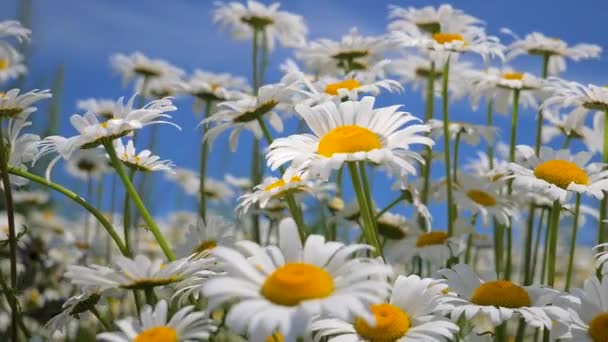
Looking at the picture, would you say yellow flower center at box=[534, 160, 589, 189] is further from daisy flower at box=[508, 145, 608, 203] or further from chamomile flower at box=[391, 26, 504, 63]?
chamomile flower at box=[391, 26, 504, 63]

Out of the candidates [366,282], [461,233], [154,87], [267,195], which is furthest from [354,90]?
[154,87]

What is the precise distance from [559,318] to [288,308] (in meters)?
0.88

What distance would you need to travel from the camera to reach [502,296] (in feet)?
7.68

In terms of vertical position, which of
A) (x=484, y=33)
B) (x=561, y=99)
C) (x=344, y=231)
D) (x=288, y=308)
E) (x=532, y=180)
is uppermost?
(x=484, y=33)

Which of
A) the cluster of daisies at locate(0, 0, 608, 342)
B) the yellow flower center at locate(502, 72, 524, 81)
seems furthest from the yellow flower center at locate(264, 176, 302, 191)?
the yellow flower center at locate(502, 72, 524, 81)

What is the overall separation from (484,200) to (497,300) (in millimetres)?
1495

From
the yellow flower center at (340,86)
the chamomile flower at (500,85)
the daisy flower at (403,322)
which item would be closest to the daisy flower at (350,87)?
the yellow flower center at (340,86)

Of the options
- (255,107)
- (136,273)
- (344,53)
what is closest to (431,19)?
(344,53)

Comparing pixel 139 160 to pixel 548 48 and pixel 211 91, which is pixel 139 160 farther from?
pixel 548 48

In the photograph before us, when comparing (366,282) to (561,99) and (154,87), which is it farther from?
(154,87)

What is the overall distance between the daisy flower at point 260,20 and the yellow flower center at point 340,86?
164 cm

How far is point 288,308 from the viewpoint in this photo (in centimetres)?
167

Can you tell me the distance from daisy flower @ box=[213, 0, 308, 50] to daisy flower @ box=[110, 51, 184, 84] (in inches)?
26.2

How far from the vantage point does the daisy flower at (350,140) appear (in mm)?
2145
